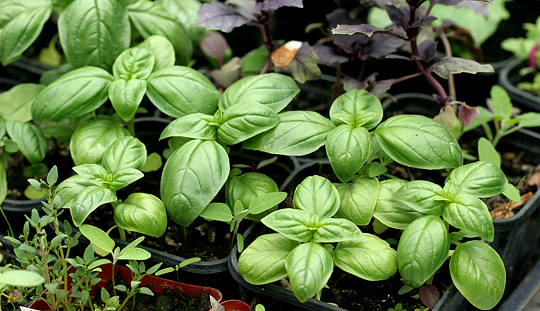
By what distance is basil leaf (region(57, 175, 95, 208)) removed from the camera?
3.18ft

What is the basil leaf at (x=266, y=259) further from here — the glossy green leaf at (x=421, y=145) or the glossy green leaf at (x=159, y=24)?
the glossy green leaf at (x=159, y=24)

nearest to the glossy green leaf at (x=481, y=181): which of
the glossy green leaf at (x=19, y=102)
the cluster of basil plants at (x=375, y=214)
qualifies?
the cluster of basil plants at (x=375, y=214)

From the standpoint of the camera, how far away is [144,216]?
3.17 feet

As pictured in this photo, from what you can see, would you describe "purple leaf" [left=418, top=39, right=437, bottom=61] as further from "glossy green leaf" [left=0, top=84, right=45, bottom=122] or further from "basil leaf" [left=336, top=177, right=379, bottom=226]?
"glossy green leaf" [left=0, top=84, right=45, bottom=122]

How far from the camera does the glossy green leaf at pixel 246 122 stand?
1.01 meters

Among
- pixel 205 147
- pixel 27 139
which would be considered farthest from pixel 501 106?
pixel 27 139

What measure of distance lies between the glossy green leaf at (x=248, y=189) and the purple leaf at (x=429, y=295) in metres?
0.30

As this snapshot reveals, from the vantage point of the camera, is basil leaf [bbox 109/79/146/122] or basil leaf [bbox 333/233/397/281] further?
basil leaf [bbox 109/79/146/122]

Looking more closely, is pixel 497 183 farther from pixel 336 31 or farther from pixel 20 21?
pixel 20 21

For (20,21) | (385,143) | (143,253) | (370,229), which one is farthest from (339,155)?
(20,21)

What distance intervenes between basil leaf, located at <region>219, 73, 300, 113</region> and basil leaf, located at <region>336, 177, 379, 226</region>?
22 cm

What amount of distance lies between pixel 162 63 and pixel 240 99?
22 centimetres

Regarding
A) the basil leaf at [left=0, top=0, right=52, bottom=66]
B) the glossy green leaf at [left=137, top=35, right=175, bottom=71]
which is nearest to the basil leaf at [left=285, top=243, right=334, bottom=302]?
the glossy green leaf at [left=137, top=35, right=175, bottom=71]

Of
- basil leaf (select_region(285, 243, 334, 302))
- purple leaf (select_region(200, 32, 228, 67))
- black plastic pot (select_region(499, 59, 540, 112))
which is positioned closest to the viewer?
basil leaf (select_region(285, 243, 334, 302))
